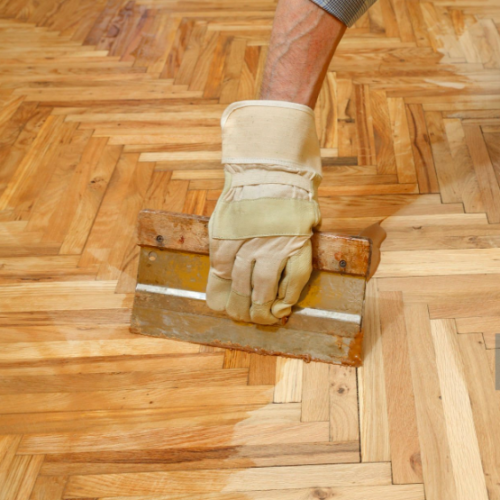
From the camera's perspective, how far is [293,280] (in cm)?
106

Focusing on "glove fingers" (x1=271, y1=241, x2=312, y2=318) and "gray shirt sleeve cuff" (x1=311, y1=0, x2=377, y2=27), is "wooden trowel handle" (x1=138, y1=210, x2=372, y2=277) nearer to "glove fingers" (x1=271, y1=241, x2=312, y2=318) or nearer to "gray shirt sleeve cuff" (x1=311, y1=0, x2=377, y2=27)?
"glove fingers" (x1=271, y1=241, x2=312, y2=318)

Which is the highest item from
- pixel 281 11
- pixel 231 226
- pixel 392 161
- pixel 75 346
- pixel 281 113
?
pixel 281 11

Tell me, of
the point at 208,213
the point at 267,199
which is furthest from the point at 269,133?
the point at 208,213

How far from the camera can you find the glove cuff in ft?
3.38

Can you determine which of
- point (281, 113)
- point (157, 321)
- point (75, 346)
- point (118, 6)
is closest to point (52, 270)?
point (75, 346)

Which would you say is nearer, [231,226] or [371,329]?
[231,226]

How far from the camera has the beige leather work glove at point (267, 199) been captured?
1.03m

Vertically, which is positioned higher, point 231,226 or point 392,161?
point 231,226

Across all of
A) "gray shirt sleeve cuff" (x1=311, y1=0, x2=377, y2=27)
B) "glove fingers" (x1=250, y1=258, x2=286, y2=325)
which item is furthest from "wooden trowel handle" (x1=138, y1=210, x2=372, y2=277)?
"gray shirt sleeve cuff" (x1=311, y1=0, x2=377, y2=27)

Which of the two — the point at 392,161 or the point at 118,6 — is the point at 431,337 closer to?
the point at 392,161

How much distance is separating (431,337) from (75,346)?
793mm

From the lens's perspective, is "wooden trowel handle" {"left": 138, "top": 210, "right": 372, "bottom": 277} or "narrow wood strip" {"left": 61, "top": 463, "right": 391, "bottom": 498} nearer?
"narrow wood strip" {"left": 61, "top": 463, "right": 391, "bottom": 498}

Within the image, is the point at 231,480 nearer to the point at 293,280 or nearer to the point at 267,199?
the point at 293,280

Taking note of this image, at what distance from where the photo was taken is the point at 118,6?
255 centimetres
